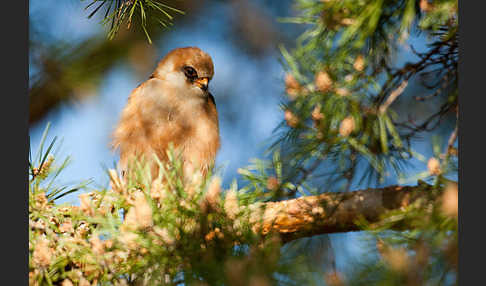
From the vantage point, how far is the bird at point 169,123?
7.95ft

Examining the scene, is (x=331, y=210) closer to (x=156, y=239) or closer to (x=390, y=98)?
(x=390, y=98)

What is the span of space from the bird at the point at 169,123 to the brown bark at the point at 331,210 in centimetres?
99

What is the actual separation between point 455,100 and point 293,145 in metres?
0.42

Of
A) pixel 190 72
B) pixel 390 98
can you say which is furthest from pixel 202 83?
pixel 390 98

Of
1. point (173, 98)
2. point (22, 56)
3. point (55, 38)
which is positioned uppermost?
point (55, 38)

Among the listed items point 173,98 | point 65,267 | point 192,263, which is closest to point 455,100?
point 192,263

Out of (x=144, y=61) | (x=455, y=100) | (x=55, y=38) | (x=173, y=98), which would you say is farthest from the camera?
(x=144, y=61)

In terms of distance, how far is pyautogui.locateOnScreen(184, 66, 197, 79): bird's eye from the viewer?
277 cm

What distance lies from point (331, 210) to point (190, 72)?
5.57 ft

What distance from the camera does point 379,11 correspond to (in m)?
1.11

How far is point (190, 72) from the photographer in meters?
2.78

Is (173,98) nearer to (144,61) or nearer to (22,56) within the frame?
(144,61)

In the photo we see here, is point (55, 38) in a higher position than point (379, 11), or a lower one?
higher

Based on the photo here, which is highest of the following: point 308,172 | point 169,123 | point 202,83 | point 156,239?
point 202,83
